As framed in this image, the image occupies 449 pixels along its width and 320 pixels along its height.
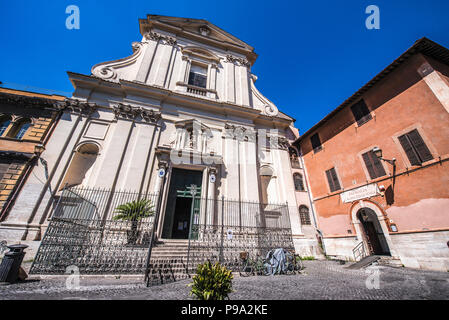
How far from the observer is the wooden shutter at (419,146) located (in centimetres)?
748

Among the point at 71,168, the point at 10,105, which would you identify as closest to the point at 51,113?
the point at 10,105

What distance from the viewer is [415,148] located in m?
7.87

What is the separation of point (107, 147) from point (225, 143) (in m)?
7.08

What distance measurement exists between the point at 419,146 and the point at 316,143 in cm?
602

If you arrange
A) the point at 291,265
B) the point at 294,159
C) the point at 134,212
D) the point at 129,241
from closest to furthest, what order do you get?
the point at 129,241 → the point at 291,265 → the point at 134,212 → the point at 294,159

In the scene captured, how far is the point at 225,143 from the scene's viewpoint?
1215 centimetres

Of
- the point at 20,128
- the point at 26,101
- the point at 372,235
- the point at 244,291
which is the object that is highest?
Answer: the point at 26,101

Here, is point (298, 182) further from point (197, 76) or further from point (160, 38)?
point (160, 38)

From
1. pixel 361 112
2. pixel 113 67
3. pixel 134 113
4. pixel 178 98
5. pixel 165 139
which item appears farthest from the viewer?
pixel 113 67

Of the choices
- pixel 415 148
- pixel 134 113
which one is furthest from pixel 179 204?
pixel 415 148

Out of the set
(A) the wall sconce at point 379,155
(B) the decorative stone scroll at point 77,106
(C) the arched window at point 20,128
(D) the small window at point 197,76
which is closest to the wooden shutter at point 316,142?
(A) the wall sconce at point 379,155

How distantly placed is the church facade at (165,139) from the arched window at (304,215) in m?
1.79

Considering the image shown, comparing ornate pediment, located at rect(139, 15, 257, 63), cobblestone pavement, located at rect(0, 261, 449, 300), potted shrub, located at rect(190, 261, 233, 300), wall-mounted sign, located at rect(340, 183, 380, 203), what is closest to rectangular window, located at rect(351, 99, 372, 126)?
wall-mounted sign, located at rect(340, 183, 380, 203)

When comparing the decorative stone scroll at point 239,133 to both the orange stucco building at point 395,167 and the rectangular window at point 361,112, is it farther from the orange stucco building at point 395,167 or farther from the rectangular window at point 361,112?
the rectangular window at point 361,112
